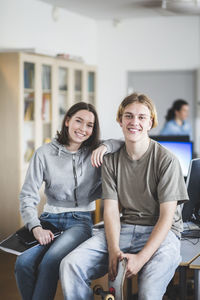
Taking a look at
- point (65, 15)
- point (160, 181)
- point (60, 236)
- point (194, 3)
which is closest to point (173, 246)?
point (160, 181)

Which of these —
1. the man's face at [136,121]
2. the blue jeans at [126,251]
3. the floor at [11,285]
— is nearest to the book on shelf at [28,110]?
the floor at [11,285]

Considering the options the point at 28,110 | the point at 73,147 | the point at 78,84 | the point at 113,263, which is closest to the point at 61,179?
the point at 73,147

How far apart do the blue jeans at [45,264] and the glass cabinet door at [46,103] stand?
2.57 meters

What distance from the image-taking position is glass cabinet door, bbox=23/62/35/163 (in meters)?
4.48

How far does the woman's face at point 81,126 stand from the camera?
254 centimetres

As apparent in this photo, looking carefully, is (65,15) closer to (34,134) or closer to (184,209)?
(34,134)

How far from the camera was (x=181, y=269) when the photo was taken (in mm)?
2088

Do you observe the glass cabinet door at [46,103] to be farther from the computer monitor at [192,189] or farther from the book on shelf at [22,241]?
the computer monitor at [192,189]

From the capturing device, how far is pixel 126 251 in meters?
2.14

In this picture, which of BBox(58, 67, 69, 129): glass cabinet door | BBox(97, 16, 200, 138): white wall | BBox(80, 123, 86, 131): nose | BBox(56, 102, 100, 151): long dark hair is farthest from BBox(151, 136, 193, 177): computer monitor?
BBox(97, 16, 200, 138): white wall

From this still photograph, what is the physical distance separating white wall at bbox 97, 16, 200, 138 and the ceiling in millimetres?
240

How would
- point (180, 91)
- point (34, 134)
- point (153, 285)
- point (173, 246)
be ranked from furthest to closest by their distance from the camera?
point (180, 91) → point (34, 134) → point (173, 246) → point (153, 285)

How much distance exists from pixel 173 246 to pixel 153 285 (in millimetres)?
220

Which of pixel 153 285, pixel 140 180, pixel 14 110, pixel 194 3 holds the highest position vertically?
pixel 194 3
